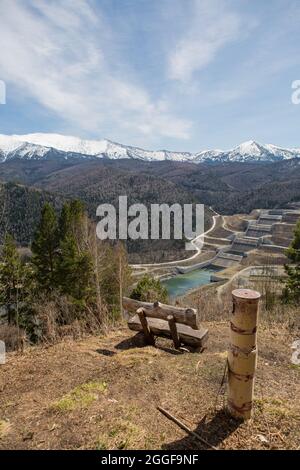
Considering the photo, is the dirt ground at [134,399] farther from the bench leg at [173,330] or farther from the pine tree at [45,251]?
the pine tree at [45,251]

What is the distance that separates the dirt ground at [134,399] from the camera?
356 cm

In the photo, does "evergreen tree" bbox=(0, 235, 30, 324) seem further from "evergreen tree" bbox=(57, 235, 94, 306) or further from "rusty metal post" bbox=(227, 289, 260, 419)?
"rusty metal post" bbox=(227, 289, 260, 419)

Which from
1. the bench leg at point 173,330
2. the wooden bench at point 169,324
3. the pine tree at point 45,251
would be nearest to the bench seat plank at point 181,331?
the wooden bench at point 169,324

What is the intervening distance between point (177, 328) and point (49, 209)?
20698 millimetres

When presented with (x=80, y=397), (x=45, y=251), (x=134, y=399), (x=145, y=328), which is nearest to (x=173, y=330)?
(x=145, y=328)

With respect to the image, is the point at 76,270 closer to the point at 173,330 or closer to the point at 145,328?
the point at 145,328

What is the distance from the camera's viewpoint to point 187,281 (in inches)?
2825

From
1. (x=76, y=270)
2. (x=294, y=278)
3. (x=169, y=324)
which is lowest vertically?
(x=294, y=278)

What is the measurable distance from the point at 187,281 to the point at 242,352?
6909 cm

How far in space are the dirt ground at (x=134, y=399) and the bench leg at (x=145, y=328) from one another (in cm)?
33

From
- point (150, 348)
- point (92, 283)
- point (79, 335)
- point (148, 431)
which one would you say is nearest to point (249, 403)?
point (148, 431)

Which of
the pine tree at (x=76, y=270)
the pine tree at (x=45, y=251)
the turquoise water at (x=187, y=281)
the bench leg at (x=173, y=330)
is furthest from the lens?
the turquoise water at (x=187, y=281)

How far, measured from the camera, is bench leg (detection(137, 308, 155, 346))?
6.71 meters

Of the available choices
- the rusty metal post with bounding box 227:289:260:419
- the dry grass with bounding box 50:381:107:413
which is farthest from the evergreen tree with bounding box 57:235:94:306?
the rusty metal post with bounding box 227:289:260:419
